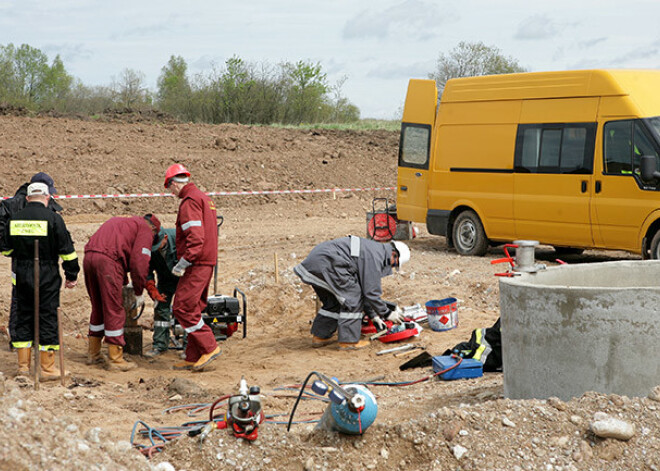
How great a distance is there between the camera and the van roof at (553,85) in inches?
442

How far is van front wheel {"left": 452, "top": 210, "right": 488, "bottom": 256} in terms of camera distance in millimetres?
13375

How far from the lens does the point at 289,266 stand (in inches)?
500

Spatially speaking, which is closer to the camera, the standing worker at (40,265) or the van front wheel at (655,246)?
the standing worker at (40,265)

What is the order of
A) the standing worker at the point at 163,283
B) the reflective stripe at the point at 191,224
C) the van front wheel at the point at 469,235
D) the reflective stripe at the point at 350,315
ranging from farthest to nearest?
the van front wheel at the point at 469,235, the standing worker at the point at 163,283, the reflective stripe at the point at 350,315, the reflective stripe at the point at 191,224

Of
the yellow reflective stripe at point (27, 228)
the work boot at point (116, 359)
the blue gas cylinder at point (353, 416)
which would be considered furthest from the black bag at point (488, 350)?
the yellow reflective stripe at point (27, 228)

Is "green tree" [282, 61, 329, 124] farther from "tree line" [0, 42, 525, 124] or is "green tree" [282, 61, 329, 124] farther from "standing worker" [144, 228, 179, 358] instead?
"standing worker" [144, 228, 179, 358]

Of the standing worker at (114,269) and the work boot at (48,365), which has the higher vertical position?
the standing worker at (114,269)

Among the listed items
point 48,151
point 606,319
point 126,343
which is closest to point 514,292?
point 606,319

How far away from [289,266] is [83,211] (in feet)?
35.8

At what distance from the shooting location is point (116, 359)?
868 centimetres

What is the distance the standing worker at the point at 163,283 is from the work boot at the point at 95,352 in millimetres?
682

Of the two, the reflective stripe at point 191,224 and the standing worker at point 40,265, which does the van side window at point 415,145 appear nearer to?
the reflective stripe at point 191,224

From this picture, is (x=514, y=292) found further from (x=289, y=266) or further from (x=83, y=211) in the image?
(x=83, y=211)

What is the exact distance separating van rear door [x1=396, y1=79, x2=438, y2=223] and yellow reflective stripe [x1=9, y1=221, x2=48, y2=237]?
7.70 meters
